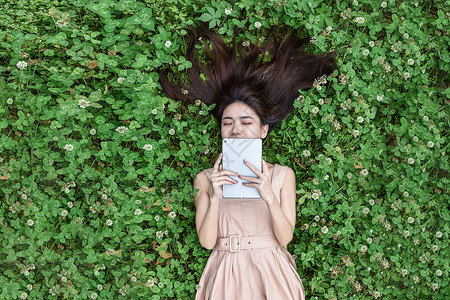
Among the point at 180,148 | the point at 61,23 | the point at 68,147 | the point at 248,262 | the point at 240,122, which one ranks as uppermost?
the point at 61,23

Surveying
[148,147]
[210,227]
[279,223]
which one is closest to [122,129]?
[148,147]

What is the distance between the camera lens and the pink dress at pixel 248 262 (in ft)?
10.7

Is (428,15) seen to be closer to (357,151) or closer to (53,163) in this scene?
(357,151)

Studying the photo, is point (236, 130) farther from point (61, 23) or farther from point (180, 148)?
point (61, 23)

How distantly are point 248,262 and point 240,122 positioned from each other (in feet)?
3.19

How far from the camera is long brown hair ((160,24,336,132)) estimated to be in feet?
11.7

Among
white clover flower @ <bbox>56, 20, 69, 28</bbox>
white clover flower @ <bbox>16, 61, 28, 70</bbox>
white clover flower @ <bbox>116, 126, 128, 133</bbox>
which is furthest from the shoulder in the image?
white clover flower @ <bbox>16, 61, 28, 70</bbox>

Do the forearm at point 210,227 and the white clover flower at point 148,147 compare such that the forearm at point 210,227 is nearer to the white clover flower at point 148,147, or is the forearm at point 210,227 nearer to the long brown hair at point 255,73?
the white clover flower at point 148,147

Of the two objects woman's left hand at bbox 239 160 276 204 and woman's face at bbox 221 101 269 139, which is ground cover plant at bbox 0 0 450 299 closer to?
woman's face at bbox 221 101 269 139

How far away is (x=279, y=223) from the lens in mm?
3240

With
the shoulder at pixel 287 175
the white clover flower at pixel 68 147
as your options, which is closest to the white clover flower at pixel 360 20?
the shoulder at pixel 287 175

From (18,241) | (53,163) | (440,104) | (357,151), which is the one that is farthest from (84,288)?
(440,104)

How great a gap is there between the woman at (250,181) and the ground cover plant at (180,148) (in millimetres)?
114

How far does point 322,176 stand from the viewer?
11.8 ft
